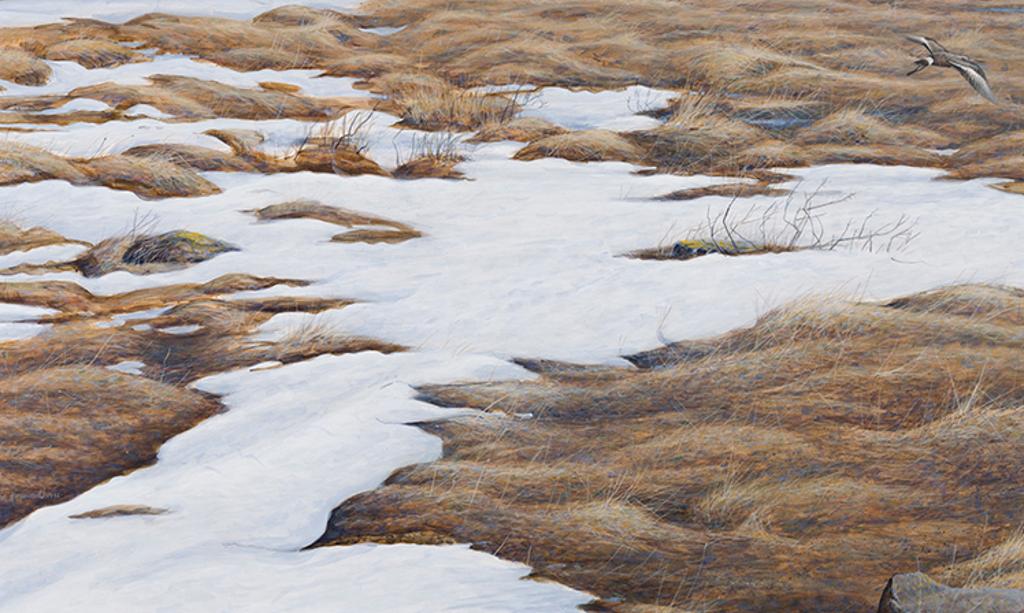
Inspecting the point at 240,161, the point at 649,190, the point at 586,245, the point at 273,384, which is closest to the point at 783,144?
the point at 649,190

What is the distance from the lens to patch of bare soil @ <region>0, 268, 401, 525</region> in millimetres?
4559

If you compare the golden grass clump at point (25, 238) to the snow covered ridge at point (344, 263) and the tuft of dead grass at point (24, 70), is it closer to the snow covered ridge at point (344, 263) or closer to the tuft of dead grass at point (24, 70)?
the snow covered ridge at point (344, 263)

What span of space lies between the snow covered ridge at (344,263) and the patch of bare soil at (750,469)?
0.34ft

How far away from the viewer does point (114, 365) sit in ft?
18.5

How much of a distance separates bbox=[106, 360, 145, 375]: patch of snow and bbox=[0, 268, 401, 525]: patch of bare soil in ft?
0.05

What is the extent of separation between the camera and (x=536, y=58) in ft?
45.8

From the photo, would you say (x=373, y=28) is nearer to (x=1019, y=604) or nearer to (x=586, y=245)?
(x=586, y=245)

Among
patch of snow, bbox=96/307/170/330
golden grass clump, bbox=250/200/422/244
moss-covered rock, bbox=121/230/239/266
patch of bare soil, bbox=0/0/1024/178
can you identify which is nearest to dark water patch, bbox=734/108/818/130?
patch of bare soil, bbox=0/0/1024/178

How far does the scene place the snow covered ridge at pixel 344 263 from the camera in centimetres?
396

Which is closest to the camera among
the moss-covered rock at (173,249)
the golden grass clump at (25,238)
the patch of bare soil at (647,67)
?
the moss-covered rock at (173,249)

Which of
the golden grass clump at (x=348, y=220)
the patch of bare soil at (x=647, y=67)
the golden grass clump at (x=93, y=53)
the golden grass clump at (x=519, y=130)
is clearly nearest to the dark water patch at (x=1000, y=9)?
the patch of bare soil at (x=647, y=67)

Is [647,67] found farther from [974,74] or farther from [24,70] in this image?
[24,70]

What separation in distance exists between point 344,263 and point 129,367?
202cm

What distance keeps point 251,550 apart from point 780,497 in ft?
5.90
